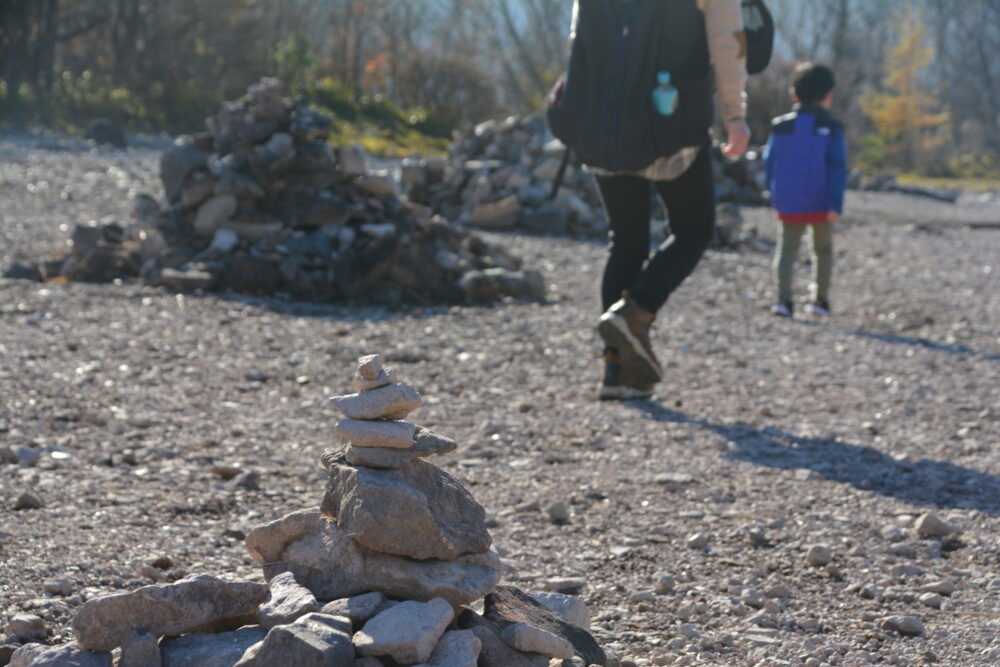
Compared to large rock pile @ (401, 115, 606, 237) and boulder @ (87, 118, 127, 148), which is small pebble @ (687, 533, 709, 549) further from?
boulder @ (87, 118, 127, 148)

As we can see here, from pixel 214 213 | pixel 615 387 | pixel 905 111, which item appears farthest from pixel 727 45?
pixel 905 111

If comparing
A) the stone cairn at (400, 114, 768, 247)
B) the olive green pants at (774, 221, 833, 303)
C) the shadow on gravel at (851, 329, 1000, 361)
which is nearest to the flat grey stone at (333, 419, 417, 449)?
the shadow on gravel at (851, 329, 1000, 361)

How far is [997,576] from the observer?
116 inches

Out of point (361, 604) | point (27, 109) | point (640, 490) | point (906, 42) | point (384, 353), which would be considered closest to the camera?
point (361, 604)

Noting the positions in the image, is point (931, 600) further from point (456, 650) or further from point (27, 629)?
point (27, 629)

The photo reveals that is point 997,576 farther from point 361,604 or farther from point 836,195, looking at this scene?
point 836,195

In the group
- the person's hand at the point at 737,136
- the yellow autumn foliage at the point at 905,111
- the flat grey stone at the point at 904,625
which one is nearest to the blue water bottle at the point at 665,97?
the person's hand at the point at 737,136

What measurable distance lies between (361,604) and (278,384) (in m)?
3.02

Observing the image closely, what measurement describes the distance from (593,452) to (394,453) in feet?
6.24

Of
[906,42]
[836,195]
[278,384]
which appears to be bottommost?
[278,384]

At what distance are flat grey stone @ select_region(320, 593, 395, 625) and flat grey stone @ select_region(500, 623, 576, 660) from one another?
0.68 feet

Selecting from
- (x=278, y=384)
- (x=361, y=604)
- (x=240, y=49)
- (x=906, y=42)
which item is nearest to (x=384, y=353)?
(x=278, y=384)

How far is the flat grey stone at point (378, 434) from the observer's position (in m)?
2.20

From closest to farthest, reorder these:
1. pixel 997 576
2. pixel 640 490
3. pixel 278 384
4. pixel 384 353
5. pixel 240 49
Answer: pixel 997 576, pixel 640 490, pixel 278 384, pixel 384 353, pixel 240 49
